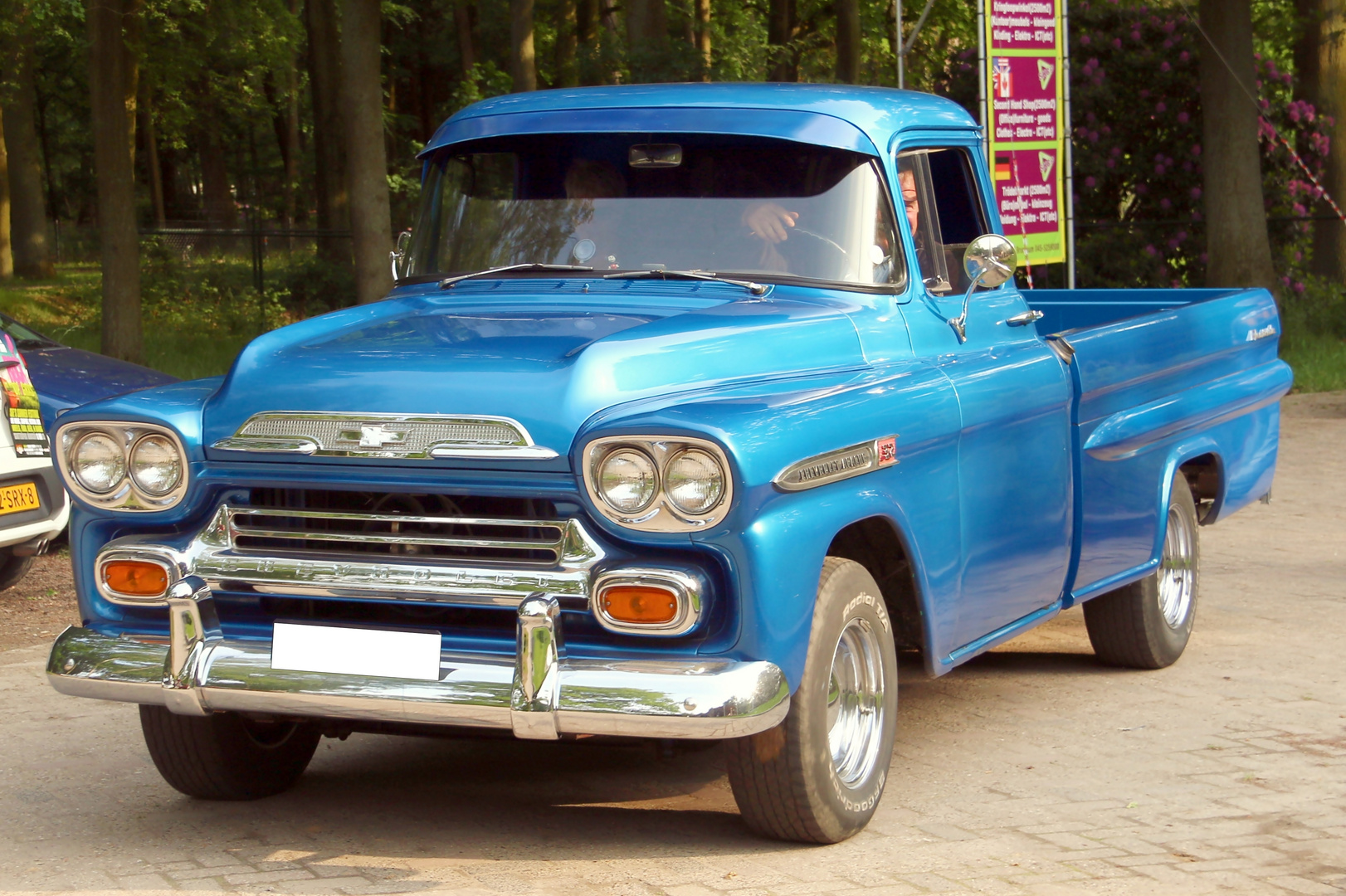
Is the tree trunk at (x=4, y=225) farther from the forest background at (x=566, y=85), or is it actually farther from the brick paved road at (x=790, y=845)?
the brick paved road at (x=790, y=845)

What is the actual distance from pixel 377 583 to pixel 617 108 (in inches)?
80.8

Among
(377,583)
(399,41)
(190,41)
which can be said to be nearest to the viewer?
(377,583)

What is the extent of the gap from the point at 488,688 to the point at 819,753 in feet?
3.00

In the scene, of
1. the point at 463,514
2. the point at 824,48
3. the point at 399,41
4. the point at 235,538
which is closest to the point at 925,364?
the point at 463,514

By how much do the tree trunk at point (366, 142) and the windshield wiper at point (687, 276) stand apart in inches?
373

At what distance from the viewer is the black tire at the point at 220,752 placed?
5175 mm

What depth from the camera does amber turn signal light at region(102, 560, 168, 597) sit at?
15.3ft

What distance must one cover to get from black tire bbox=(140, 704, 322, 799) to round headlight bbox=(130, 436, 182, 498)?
759 mm

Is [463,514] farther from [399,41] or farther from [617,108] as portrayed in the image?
[399,41]

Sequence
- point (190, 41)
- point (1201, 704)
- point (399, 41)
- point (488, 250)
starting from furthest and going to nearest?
point (399, 41) < point (190, 41) < point (1201, 704) < point (488, 250)

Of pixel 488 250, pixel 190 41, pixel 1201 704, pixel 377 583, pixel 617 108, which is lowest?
pixel 1201 704

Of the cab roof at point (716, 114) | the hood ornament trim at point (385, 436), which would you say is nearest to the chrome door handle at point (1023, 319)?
the cab roof at point (716, 114)

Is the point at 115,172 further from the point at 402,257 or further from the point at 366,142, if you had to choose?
the point at 402,257

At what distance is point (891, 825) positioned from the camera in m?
5.00
